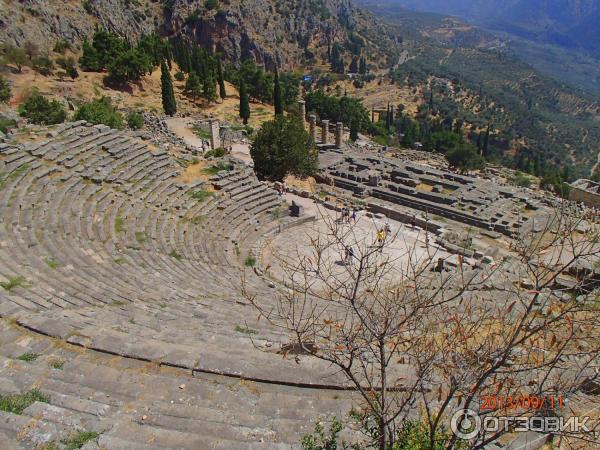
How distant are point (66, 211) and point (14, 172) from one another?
342 centimetres

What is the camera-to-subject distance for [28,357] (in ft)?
26.0

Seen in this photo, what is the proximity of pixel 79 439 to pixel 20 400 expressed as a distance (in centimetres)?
142

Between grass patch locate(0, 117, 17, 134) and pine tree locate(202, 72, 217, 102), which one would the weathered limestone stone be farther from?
pine tree locate(202, 72, 217, 102)

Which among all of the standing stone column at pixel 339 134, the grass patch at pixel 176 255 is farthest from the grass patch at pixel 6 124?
the standing stone column at pixel 339 134

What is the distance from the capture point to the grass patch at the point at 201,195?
22.0 m

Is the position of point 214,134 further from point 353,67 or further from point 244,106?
point 353,67

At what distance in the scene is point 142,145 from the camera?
24.0 meters

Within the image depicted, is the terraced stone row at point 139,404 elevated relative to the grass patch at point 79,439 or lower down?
lower down

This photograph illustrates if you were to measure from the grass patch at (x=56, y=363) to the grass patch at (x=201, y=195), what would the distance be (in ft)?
47.5

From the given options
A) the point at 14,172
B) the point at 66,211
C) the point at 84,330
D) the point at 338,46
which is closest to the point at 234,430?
the point at 84,330

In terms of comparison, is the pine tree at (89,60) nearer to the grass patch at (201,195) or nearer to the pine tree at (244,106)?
the pine tree at (244,106)

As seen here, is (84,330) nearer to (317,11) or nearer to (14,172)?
(14,172)

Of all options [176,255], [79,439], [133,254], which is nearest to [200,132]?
[176,255]

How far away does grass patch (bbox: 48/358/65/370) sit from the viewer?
25.4 ft
